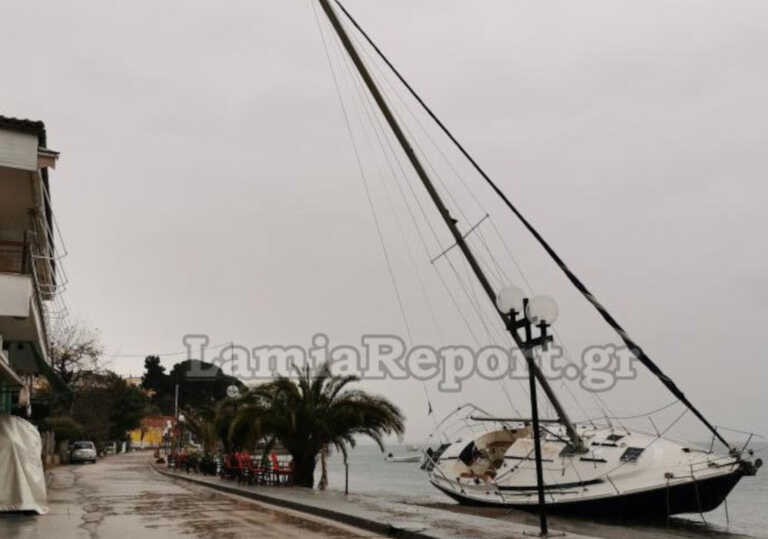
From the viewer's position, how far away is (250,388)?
28547 mm

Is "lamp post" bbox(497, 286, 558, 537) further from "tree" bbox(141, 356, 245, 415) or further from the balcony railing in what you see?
"tree" bbox(141, 356, 245, 415)

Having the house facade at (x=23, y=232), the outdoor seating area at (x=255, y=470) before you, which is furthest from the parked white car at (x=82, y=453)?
the house facade at (x=23, y=232)

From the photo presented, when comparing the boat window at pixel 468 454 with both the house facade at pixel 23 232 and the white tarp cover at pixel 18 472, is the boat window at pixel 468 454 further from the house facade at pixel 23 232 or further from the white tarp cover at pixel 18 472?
the white tarp cover at pixel 18 472

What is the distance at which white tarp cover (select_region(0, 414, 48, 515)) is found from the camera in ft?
54.4

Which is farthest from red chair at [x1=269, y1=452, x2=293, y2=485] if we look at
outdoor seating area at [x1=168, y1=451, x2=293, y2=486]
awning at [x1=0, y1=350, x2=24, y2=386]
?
awning at [x1=0, y1=350, x2=24, y2=386]

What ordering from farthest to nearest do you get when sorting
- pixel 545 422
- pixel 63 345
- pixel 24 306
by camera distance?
pixel 63 345 → pixel 545 422 → pixel 24 306

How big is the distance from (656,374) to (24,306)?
12477mm

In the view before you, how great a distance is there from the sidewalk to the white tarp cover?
5.66m

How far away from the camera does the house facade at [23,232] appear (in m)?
14.2

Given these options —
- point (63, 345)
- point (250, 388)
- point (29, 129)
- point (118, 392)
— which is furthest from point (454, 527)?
point (118, 392)

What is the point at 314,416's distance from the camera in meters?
27.3

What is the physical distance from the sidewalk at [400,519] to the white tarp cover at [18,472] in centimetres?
566

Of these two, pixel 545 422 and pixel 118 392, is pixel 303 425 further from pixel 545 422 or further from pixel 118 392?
pixel 118 392

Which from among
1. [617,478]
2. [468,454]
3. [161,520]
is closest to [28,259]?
[161,520]
